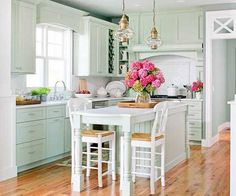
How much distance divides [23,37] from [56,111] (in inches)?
50.0

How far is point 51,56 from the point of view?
759 centimetres

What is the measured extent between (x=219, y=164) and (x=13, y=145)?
10.4 ft

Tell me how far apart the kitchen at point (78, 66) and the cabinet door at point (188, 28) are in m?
0.02

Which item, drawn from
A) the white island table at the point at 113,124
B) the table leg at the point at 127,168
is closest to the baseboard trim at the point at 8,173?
the white island table at the point at 113,124

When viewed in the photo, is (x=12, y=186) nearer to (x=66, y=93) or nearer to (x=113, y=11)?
(x=66, y=93)

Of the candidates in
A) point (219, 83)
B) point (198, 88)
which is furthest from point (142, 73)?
point (219, 83)

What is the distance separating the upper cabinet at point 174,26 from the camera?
8.52 metres

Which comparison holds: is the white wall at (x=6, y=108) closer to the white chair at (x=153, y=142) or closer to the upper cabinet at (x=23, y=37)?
the upper cabinet at (x=23, y=37)

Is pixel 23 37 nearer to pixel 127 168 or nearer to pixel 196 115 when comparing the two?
pixel 127 168

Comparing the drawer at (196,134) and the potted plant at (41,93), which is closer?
the potted plant at (41,93)

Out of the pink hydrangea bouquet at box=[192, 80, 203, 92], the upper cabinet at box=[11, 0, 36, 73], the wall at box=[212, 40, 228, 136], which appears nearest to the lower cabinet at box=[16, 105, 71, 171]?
the upper cabinet at box=[11, 0, 36, 73]

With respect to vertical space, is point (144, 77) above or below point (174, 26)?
below

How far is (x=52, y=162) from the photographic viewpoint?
21.1ft

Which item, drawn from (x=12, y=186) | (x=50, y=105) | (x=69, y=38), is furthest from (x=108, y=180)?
(x=69, y=38)
